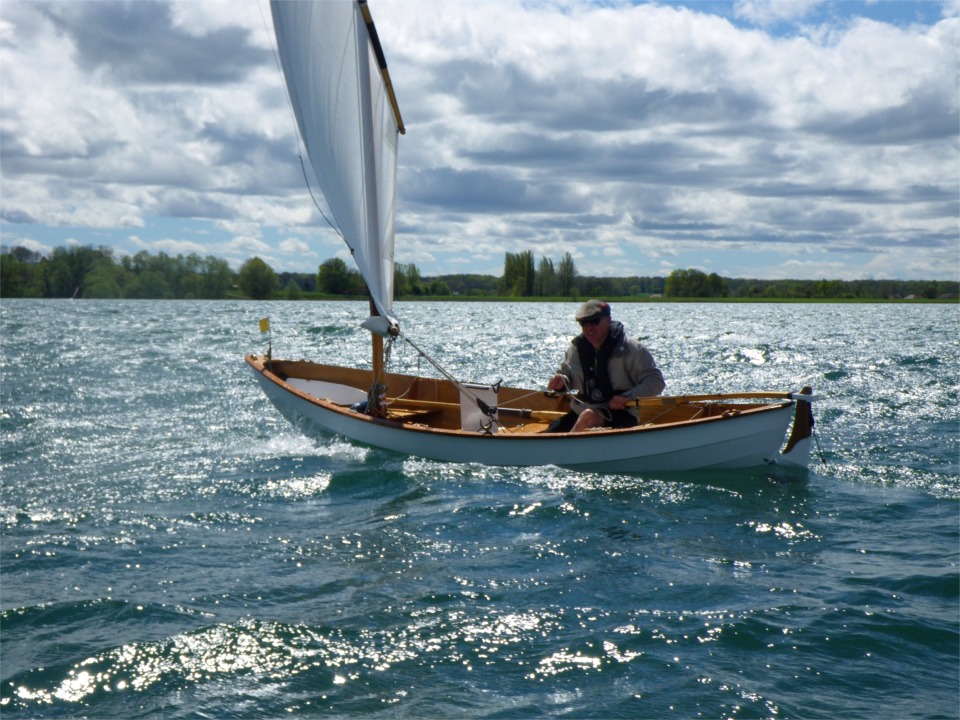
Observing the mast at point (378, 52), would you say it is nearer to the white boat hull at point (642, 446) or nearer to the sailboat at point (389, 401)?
the sailboat at point (389, 401)

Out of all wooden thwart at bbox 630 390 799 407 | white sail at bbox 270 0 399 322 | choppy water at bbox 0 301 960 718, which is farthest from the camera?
white sail at bbox 270 0 399 322

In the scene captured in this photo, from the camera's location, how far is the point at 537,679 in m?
5.50

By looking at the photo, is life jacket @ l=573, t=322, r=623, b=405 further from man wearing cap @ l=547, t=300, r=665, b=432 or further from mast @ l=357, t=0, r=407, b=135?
mast @ l=357, t=0, r=407, b=135

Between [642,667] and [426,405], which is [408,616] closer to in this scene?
[642,667]

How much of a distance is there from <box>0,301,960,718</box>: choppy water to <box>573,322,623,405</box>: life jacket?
1.10m

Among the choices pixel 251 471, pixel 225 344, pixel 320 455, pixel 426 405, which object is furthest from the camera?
pixel 225 344

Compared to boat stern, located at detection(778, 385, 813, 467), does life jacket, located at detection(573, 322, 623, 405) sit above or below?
above

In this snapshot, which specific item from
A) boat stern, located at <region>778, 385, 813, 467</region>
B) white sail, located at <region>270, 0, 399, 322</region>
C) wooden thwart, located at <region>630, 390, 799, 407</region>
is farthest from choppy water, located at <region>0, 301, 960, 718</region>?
white sail, located at <region>270, 0, 399, 322</region>

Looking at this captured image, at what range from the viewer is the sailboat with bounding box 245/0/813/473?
1034cm

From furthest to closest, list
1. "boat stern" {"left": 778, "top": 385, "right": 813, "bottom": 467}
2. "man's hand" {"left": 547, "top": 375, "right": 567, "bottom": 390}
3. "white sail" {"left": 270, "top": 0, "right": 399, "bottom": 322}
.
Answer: "white sail" {"left": 270, "top": 0, "right": 399, "bottom": 322}, "man's hand" {"left": 547, "top": 375, "right": 567, "bottom": 390}, "boat stern" {"left": 778, "top": 385, "right": 813, "bottom": 467}

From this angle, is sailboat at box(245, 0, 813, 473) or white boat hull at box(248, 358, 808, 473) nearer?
white boat hull at box(248, 358, 808, 473)

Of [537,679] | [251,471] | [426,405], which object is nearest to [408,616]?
[537,679]

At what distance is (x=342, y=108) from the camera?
1198 cm

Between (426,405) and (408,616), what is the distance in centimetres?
793
